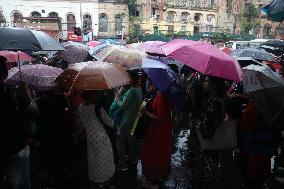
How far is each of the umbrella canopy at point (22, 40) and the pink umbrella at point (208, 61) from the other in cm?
176

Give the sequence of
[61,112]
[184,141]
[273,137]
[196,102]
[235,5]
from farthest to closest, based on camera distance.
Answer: [235,5] < [184,141] < [196,102] < [273,137] < [61,112]

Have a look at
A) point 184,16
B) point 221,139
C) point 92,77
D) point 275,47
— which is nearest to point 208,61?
point 221,139

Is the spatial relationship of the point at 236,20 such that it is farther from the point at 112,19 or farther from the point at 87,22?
the point at 87,22

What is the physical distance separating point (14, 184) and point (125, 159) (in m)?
2.42

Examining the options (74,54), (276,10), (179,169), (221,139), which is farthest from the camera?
(74,54)

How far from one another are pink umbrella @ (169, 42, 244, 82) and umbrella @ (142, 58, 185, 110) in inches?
11.5

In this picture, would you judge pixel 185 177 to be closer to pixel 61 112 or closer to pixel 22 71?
pixel 61 112

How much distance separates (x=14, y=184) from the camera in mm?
3293

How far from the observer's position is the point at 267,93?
13.2 feet

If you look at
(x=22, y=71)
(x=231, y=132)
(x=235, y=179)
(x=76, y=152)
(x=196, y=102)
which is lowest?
(x=235, y=179)

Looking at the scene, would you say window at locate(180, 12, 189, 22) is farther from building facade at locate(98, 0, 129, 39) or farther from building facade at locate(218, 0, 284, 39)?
building facade at locate(98, 0, 129, 39)

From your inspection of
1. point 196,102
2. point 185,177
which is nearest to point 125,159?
point 185,177

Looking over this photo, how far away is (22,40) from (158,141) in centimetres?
229

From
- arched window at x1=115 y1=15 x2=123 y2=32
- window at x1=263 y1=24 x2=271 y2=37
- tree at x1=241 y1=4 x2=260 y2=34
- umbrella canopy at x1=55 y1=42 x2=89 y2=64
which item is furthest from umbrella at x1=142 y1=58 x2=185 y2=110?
window at x1=263 y1=24 x2=271 y2=37
